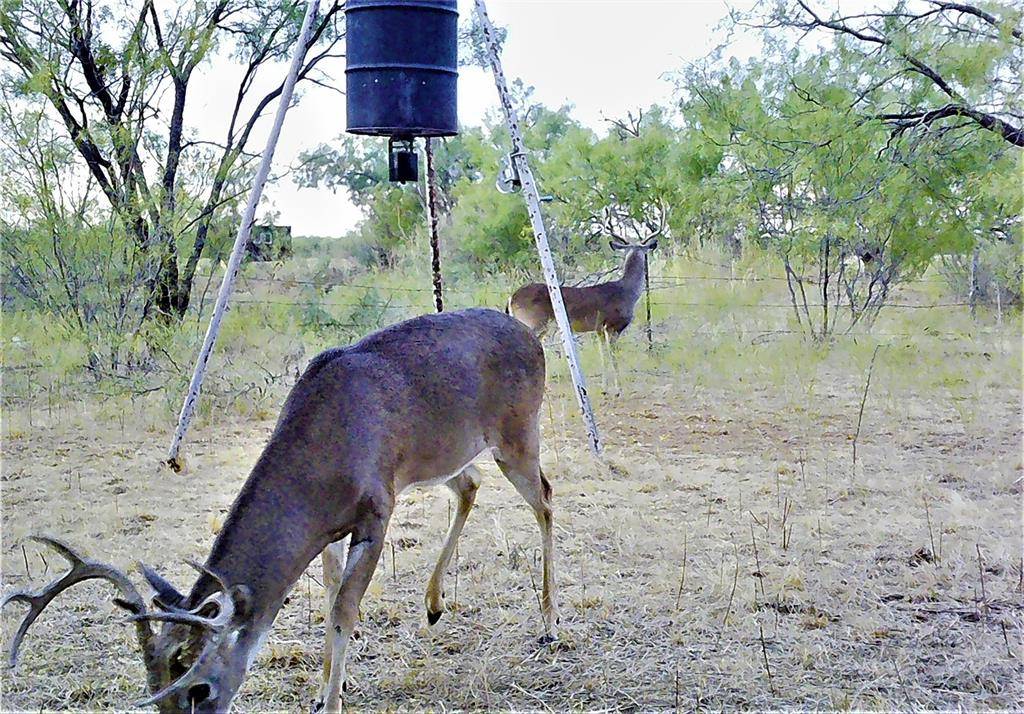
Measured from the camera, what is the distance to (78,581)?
11.7 feet

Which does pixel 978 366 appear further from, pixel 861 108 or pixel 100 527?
pixel 100 527

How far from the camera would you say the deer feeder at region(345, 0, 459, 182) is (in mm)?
6801

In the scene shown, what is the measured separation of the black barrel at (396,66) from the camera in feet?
22.3

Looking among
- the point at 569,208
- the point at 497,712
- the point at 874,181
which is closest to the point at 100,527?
the point at 497,712

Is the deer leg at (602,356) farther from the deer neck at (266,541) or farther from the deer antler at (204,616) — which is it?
the deer antler at (204,616)

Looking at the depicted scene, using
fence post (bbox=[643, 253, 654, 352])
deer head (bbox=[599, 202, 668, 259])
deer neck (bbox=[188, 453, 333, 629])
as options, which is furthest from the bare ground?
deer head (bbox=[599, 202, 668, 259])

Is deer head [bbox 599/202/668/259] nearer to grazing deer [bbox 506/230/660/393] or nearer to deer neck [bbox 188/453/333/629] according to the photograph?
grazing deer [bbox 506/230/660/393]

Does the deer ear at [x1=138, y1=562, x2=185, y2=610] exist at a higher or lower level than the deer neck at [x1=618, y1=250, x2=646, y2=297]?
lower

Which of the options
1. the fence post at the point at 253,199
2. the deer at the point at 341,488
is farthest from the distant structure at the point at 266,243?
the deer at the point at 341,488

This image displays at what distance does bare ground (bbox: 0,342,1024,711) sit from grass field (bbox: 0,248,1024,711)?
2cm

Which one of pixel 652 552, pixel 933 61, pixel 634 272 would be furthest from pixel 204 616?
pixel 634 272

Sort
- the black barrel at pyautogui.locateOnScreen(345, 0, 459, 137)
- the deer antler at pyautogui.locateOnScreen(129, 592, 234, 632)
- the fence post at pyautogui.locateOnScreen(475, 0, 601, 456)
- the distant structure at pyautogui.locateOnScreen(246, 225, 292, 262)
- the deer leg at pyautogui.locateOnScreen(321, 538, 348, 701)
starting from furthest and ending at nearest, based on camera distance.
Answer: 1. the distant structure at pyautogui.locateOnScreen(246, 225, 292, 262)
2. the fence post at pyautogui.locateOnScreen(475, 0, 601, 456)
3. the black barrel at pyautogui.locateOnScreen(345, 0, 459, 137)
4. the deer leg at pyautogui.locateOnScreen(321, 538, 348, 701)
5. the deer antler at pyautogui.locateOnScreen(129, 592, 234, 632)

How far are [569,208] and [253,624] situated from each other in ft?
45.1

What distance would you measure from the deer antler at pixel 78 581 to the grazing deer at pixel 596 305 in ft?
30.5
